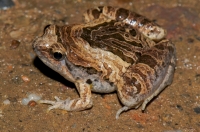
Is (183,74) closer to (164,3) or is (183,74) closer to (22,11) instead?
(164,3)

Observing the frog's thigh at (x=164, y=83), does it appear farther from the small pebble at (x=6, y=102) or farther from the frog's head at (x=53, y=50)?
the small pebble at (x=6, y=102)

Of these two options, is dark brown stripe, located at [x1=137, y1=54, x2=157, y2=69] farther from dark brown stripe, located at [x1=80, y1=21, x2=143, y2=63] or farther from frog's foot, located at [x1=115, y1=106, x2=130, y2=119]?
frog's foot, located at [x1=115, y1=106, x2=130, y2=119]

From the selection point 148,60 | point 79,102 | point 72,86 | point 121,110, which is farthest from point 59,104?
point 148,60

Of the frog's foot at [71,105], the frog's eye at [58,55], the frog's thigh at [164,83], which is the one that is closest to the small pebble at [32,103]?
the frog's foot at [71,105]

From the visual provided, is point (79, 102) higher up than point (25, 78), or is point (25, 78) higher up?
point (79, 102)

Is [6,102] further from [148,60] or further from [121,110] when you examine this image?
[148,60]

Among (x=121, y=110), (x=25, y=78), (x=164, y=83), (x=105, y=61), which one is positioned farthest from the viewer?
(x=25, y=78)

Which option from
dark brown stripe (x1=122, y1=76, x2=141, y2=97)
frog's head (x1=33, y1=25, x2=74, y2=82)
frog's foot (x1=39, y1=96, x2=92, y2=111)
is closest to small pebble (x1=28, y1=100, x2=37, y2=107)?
frog's foot (x1=39, y1=96, x2=92, y2=111)
